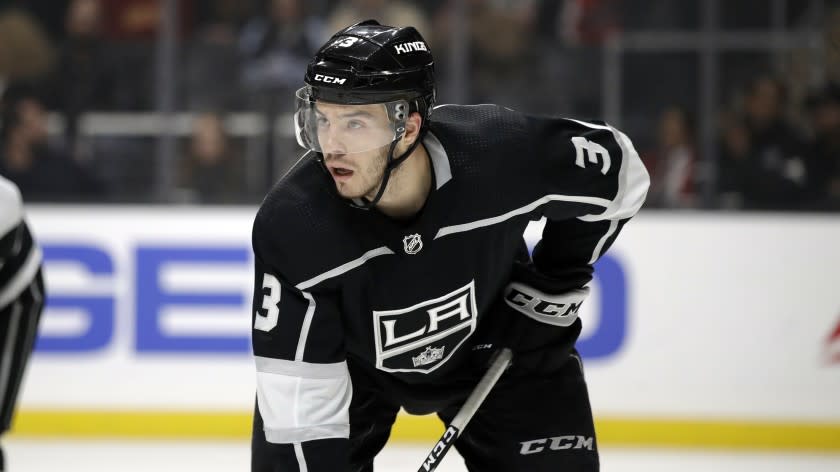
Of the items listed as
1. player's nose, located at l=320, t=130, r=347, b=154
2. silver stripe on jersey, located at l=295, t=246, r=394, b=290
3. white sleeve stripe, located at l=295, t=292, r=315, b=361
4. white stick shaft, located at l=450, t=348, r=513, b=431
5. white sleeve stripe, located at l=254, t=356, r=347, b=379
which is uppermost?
player's nose, located at l=320, t=130, r=347, b=154

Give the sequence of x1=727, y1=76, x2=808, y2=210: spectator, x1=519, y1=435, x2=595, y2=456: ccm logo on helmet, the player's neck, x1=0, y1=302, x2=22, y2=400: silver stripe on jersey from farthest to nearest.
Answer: x1=727, y1=76, x2=808, y2=210: spectator < x1=519, y1=435, x2=595, y2=456: ccm logo on helmet < the player's neck < x1=0, y1=302, x2=22, y2=400: silver stripe on jersey

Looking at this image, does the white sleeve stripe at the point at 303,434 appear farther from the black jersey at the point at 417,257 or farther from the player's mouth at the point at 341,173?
the player's mouth at the point at 341,173

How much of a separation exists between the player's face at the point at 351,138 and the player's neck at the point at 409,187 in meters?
0.08

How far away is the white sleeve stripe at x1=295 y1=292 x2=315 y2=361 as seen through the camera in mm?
1871

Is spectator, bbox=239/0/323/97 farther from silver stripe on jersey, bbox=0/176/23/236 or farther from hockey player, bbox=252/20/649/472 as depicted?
silver stripe on jersey, bbox=0/176/23/236

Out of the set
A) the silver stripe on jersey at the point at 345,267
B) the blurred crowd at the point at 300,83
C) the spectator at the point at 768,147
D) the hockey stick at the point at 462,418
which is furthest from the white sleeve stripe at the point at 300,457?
the spectator at the point at 768,147

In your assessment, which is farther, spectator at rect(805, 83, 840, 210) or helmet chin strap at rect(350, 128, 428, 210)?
spectator at rect(805, 83, 840, 210)

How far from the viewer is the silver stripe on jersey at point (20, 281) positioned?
5.59ft

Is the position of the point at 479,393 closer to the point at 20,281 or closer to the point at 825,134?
the point at 20,281

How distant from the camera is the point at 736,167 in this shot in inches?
178

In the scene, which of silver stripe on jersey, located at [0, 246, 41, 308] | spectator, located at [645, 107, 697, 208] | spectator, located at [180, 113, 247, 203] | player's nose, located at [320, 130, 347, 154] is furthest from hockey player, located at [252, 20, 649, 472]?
spectator, located at [180, 113, 247, 203]

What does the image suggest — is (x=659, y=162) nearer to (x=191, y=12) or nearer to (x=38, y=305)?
(x=191, y=12)

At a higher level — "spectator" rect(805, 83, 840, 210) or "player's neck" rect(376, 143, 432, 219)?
"player's neck" rect(376, 143, 432, 219)

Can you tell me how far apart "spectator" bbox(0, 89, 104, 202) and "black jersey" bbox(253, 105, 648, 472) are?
2.57m
